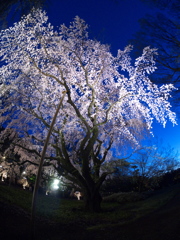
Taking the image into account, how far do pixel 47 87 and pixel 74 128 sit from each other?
11.8ft

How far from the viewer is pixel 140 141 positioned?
35.7ft

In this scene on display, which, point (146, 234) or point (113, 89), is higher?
point (113, 89)

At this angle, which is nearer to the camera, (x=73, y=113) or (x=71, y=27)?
(x=71, y=27)

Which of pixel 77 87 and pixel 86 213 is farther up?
pixel 77 87

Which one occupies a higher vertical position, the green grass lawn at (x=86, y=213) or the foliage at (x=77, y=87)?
the foliage at (x=77, y=87)

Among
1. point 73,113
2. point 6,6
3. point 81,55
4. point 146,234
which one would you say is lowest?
point 146,234

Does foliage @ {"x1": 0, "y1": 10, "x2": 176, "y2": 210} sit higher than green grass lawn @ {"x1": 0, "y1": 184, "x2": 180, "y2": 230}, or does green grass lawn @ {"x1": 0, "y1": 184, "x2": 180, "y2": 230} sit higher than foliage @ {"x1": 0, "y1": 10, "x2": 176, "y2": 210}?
foliage @ {"x1": 0, "y1": 10, "x2": 176, "y2": 210}

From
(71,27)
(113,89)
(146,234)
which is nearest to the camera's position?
(146,234)

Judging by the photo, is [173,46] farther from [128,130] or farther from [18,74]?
[18,74]

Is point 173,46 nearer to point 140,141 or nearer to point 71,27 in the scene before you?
point 71,27

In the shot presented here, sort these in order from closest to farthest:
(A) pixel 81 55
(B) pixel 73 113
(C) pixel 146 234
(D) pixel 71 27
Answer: (C) pixel 146 234 < (D) pixel 71 27 < (A) pixel 81 55 < (B) pixel 73 113

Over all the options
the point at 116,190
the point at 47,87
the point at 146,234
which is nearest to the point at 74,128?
the point at 47,87

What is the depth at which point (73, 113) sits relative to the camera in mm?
10734

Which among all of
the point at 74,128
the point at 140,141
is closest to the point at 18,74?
the point at 74,128
